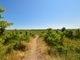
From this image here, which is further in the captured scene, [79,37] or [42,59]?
[79,37]

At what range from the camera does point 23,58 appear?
15.4m

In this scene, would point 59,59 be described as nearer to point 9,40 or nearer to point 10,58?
point 10,58

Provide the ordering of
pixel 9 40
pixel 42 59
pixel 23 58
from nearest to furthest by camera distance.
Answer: pixel 42 59, pixel 23 58, pixel 9 40

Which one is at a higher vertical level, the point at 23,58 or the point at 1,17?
the point at 1,17

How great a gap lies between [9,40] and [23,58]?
18084 mm

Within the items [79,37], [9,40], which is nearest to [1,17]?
[9,40]

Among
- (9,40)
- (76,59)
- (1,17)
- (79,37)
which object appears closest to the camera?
(1,17)

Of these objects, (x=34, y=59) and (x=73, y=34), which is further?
(x=73, y=34)

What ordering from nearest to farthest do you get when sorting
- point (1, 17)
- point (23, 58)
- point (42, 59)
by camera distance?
point (1, 17) → point (42, 59) → point (23, 58)

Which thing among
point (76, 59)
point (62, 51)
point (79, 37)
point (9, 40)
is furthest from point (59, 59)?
point (79, 37)

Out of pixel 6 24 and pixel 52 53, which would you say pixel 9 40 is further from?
pixel 6 24

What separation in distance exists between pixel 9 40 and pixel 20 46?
1214 centimetres

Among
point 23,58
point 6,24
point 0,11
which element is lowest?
point 23,58

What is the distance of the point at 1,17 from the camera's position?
34.0 ft
